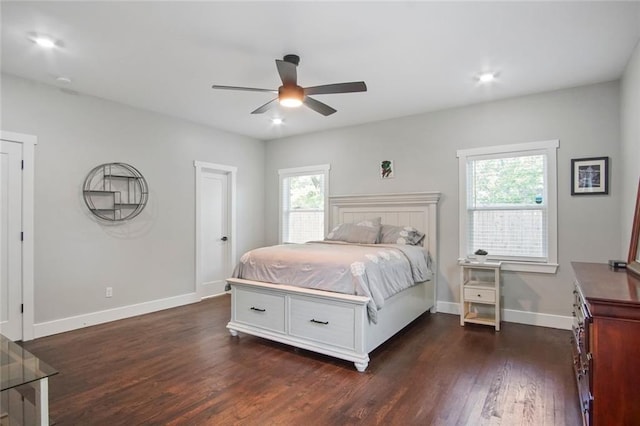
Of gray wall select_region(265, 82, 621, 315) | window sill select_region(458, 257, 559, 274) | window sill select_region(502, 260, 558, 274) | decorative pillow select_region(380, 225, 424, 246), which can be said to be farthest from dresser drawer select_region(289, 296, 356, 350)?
window sill select_region(502, 260, 558, 274)

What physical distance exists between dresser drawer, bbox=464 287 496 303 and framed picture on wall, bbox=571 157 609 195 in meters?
1.41

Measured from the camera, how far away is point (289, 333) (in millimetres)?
3209

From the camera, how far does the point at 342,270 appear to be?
9.68ft

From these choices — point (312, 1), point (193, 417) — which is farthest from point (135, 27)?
point (193, 417)

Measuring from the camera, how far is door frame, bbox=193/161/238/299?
522cm

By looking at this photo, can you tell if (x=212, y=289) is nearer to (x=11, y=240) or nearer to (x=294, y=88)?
(x=11, y=240)

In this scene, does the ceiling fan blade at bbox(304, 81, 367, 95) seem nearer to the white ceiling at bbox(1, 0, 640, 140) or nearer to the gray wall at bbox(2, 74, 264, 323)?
the white ceiling at bbox(1, 0, 640, 140)

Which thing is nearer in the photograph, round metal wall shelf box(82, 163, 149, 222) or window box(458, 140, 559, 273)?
window box(458, 140, 559, 273)

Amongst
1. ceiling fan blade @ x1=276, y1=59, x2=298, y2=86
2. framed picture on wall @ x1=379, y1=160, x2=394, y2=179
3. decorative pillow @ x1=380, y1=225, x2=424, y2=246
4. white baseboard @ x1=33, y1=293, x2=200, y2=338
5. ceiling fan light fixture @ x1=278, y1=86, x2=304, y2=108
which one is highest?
ceiling fan blade @ x1=276, y1=59, x2=298, y2=86

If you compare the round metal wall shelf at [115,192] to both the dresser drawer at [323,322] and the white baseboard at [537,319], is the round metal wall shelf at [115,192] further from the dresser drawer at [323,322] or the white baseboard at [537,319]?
the white baseboard at [537,319]

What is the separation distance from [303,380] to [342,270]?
90 centimetres

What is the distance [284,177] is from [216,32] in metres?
3.60

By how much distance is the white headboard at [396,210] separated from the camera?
4.55 metres

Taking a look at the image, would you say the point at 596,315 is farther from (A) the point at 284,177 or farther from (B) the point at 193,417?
(A) the point at 284,177
